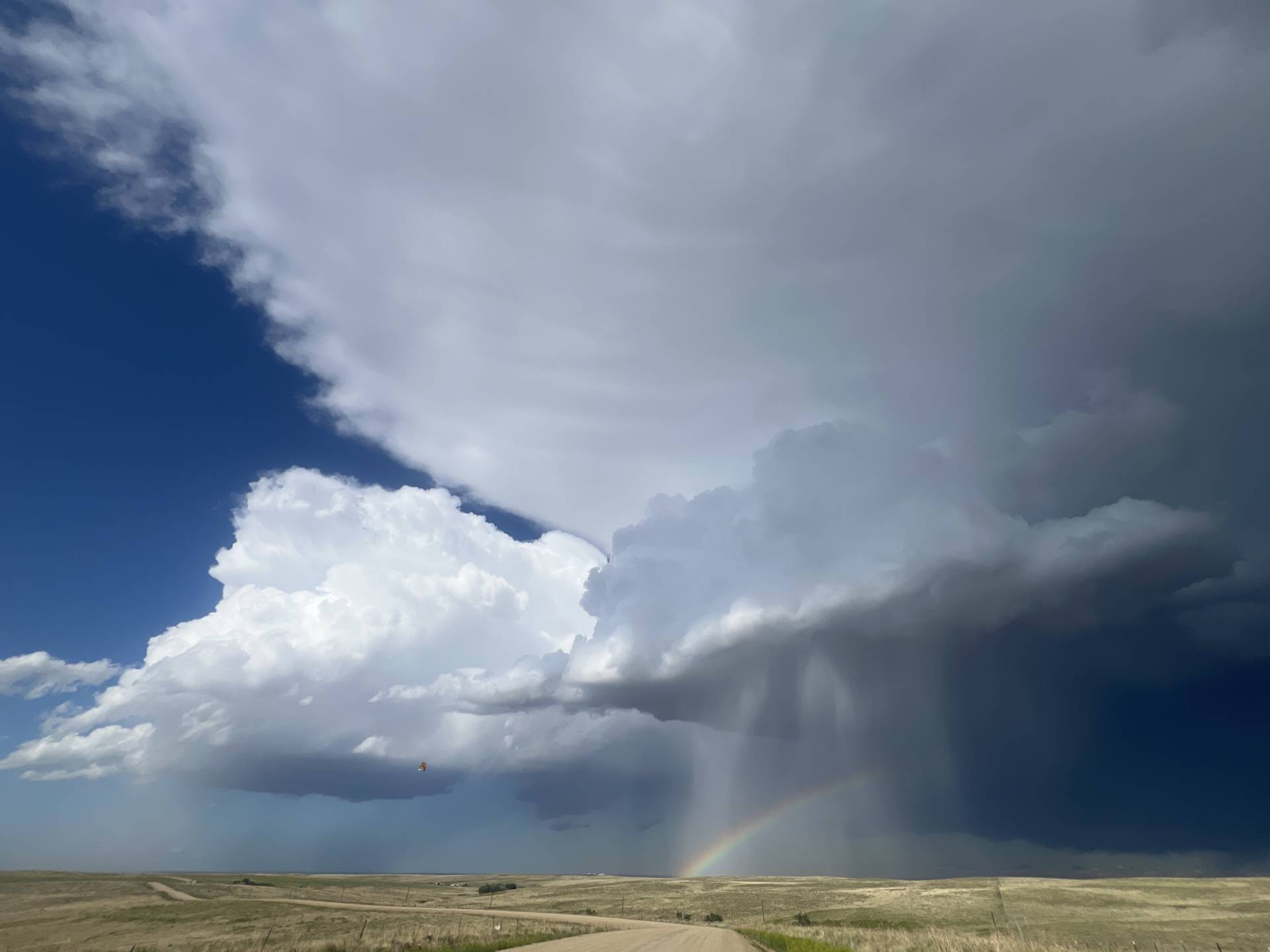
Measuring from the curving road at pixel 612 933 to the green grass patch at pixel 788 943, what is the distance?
1543 millimetres

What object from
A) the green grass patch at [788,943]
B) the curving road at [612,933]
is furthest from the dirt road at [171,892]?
the green grass patch at [788,943]

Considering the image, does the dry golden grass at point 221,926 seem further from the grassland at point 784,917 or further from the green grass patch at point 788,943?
the green grass patch at point 788,943

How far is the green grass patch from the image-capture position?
36.6m

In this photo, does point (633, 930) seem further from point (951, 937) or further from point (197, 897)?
point (197, 897)

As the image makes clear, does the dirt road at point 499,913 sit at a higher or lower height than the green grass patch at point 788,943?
lower

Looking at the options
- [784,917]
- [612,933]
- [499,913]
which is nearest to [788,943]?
[612,933]

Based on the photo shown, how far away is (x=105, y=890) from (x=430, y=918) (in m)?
73.8

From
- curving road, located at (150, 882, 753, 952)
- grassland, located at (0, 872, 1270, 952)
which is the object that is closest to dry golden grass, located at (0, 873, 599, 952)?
grassland, located at (0, 872, 1270, 952)

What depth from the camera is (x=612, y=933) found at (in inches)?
2132

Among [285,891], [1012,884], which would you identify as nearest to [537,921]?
[1012,884]

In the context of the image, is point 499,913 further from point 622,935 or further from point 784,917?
point 622,935

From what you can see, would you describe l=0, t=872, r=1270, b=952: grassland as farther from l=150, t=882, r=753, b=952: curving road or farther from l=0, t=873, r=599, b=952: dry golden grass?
l=150, t=882, r=753, b=952: curving road

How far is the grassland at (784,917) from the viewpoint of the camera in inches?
1788

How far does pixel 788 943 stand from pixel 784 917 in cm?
3937
